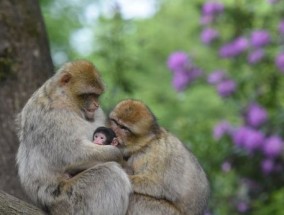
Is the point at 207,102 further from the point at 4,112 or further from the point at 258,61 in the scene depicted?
the point at 4,112

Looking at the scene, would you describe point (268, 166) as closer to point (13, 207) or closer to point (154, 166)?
point (154, 166)

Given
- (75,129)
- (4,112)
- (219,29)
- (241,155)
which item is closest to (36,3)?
(4,112)

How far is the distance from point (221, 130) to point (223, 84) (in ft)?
2.44

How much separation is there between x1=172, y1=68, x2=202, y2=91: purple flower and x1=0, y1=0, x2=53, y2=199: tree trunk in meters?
4.70

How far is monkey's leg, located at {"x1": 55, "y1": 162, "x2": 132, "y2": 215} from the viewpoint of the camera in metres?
6.21

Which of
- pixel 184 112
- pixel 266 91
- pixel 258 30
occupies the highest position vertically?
pixel 258 30

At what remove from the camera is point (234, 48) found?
40.0ft

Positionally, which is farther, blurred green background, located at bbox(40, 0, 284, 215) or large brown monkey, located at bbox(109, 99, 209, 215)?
blurred green background, located at bbox(40, 0, 284, 215)

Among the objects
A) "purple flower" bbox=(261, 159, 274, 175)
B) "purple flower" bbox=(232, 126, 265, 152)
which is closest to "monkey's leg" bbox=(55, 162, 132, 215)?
"purple flower" bbox=(232, 126, 265, 152)

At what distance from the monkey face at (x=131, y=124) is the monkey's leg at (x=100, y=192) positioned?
1.14 feet

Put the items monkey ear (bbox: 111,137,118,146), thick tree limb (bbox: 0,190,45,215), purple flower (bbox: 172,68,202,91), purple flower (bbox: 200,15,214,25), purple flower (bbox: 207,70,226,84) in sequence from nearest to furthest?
thick tree limb (bbox: 0,190,45,215) < monkey ear (bbox: 111,137,118,146) < purple flower (bbox: 207,70,226,84) < purple flower (bbox: 172,68,202,91) < purple flower (bbox: 200,15,214,25)

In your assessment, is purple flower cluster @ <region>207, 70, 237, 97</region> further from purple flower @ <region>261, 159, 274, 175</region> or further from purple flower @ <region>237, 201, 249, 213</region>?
purple flower @ <region>237, 201, 249, 213</region>

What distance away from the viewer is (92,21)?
751 inches

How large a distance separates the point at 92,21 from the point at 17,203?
1322cm
